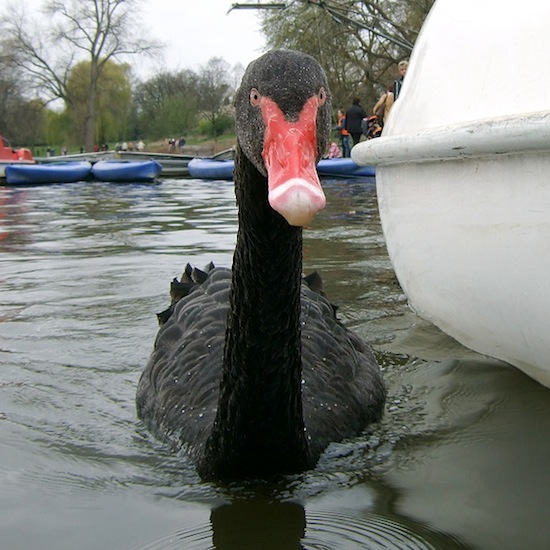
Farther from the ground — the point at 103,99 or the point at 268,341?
the point at 103,99

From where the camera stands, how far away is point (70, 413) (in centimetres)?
292

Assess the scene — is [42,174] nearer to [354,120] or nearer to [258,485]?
[354,120]

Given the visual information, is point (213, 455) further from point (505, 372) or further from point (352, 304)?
point (352, 304)

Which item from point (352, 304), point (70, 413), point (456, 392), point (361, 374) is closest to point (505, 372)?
point (456, 392)

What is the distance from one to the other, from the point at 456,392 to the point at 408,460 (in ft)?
2.08

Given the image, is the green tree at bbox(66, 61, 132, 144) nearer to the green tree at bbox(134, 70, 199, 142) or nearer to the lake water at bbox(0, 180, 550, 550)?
the green tree at bbox(134, 70, 199, 142)

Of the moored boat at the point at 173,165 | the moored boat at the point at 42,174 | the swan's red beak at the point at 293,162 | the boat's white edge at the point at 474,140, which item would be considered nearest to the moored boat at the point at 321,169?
the moored boat at the point at 173,165

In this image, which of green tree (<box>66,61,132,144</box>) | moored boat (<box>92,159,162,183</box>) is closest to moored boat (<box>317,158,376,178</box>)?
moored boat (<box>92,159,162,183</box>)

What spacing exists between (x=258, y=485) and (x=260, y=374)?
0.31 m

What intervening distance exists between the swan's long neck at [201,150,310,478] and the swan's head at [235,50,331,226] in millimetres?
267

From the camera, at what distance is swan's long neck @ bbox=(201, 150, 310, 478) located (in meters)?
2.17

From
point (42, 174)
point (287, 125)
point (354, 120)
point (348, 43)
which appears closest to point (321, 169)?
point (354, 120)

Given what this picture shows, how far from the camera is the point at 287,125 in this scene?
5.67 feet

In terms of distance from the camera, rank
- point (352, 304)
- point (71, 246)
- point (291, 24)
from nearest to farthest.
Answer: point (352, 304) < point (71, 246) < point (291, 24)
